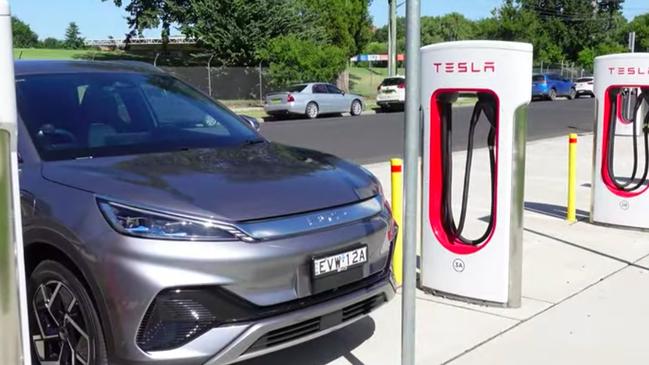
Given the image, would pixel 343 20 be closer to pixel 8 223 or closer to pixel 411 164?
pixel 411 164

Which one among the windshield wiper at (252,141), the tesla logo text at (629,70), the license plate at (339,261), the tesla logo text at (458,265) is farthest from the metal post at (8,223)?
the tesla logo text at (629,70)

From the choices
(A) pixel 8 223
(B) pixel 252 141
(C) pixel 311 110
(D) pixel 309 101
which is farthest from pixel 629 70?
(C) pixel 311 110

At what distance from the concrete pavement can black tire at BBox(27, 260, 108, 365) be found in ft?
3.22

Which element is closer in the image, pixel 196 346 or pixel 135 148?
pixel 196 346

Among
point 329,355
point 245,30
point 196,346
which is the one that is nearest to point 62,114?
point 196,346

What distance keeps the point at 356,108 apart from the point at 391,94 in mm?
2474

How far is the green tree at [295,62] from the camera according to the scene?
33000mm

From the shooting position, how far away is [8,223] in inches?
80.6

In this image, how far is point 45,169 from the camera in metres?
3.55

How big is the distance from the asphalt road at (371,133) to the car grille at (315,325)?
30.4 feet

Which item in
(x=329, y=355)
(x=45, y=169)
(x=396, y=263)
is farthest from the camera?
(x=396, y=263)

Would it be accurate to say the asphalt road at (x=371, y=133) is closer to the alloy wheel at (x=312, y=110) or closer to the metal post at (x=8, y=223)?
the alloy wheel at (x=312, y=110)

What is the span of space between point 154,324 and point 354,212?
3.88 feet

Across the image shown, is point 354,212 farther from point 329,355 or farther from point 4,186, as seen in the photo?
point 4,186
